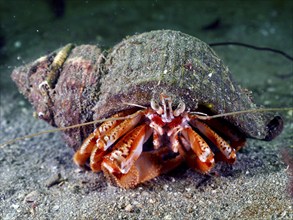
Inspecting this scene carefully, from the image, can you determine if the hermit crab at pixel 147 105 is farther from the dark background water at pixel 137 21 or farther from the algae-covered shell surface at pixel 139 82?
the dark background water at pixel 137 21

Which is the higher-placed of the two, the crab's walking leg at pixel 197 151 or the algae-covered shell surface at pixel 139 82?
the algae-covered shell surface at pixel 139 82

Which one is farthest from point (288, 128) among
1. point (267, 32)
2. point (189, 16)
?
point (189, 16)

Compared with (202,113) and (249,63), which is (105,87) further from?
(249,63)

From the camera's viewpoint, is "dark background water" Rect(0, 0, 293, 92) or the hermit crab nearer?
the hermit crab

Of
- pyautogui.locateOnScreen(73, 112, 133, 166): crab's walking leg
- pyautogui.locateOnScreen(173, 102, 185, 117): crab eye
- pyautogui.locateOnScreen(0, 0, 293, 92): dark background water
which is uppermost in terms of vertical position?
pyautogui.locateOnScreen(173, 102, 185, 117): crab eye

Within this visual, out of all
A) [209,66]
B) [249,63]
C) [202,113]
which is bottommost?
[249,63]

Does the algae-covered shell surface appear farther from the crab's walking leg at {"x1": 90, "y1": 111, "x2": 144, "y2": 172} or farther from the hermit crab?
the crab's walking leg at {"x1": 90, "y1": 111, "x2": 144, "y2": 172}

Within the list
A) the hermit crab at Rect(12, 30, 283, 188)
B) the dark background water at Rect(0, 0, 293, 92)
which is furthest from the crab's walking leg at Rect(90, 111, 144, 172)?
the dark background water at Rect(0, 0, 293, 92)

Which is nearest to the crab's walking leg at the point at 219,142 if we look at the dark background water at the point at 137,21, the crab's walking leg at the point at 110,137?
the crab's walking leg at the point at 110,137

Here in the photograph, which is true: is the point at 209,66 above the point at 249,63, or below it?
above
